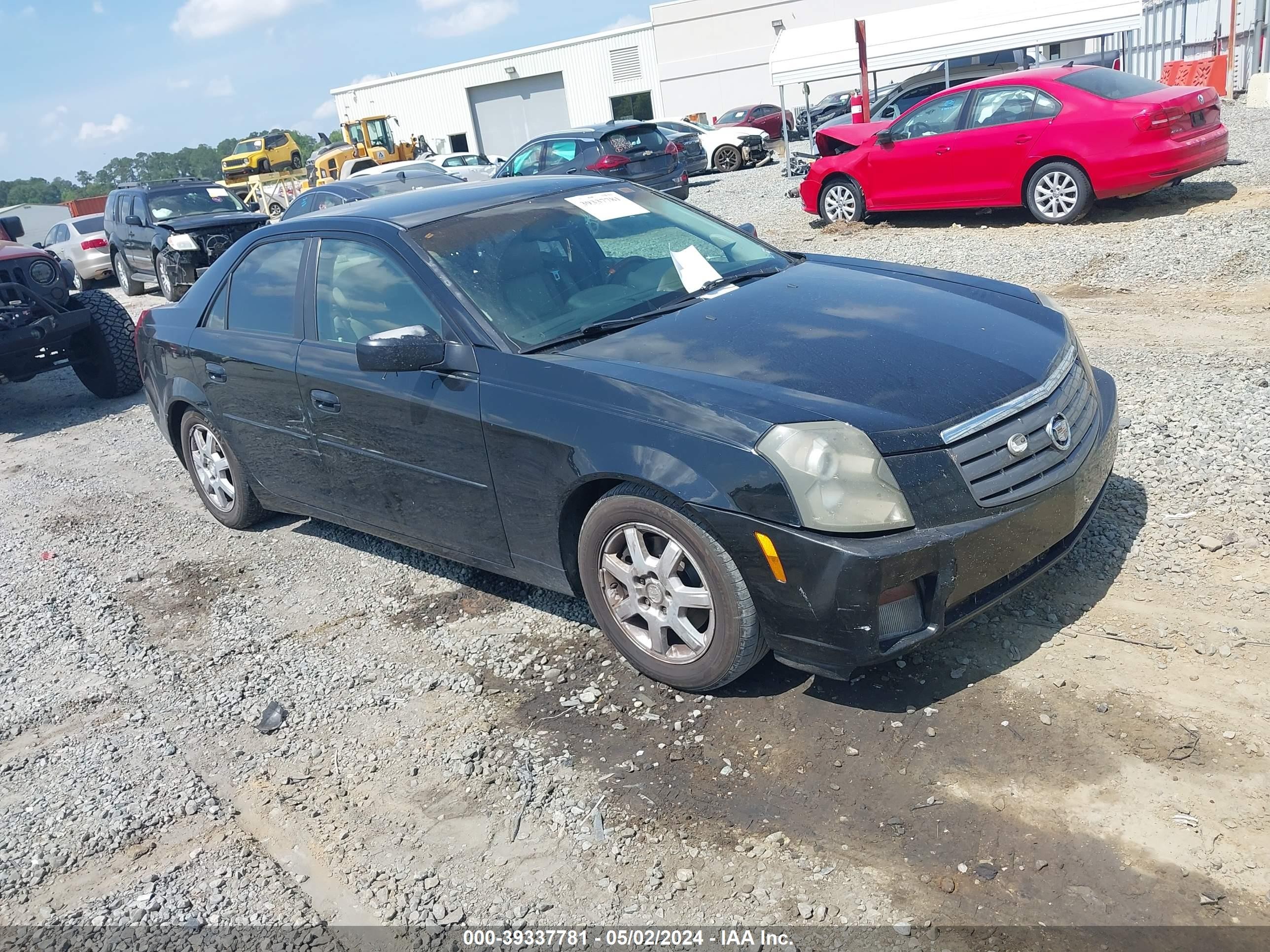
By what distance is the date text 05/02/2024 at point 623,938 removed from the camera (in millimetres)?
2547

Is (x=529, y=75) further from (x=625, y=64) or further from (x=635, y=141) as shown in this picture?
(x=635, y=141)

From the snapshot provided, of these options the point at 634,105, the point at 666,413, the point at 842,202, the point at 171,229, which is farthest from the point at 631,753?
the point at 634,105

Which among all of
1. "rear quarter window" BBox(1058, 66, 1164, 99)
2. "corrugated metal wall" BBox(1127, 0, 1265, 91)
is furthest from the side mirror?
"corrugated metal wall" BBox(1127, 0, 1265, 91)

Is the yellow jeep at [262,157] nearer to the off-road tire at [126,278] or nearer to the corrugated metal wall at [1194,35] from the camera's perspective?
the off-road tire at [126,278]

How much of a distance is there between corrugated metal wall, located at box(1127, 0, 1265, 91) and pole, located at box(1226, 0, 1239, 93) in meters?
0.28

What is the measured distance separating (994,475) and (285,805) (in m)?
2.47

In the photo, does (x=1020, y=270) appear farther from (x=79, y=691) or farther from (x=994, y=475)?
(x=79, y=691)

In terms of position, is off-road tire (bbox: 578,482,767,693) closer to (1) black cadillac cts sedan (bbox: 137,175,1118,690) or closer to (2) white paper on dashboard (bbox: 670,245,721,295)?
(1) black cadillac cts sedan (bbox: 137,175,1118,690)

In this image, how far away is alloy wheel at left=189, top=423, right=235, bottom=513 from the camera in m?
5.66

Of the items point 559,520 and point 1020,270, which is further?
point 1020,270

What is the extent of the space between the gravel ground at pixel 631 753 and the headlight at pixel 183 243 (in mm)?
10636

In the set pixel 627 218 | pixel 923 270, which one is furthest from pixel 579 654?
pixel 923 270

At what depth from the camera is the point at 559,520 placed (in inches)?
145

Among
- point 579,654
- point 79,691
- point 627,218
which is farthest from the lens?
point 627,218
